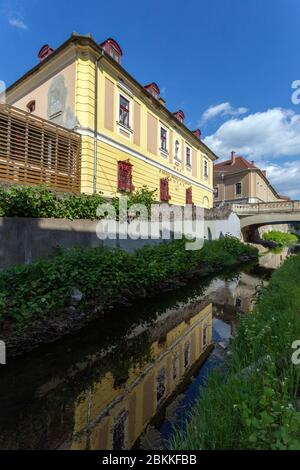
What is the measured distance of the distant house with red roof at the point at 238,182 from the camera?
37562mm

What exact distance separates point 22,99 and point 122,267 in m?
12.1

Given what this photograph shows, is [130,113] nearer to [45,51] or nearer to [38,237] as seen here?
[45,51]

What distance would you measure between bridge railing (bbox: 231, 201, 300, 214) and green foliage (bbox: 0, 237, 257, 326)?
702 inches

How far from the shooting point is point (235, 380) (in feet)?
9.20

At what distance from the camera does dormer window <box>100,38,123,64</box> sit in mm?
13241

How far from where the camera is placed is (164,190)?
17.5 m

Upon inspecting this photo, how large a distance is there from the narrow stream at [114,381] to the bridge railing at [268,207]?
793 inches

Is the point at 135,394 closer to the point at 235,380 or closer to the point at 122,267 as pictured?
the point at 235,380

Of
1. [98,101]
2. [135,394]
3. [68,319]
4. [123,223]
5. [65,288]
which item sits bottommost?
[135,394]

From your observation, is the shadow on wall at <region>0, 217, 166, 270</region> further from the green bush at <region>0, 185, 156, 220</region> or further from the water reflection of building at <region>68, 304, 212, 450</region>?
the water reflection of building at <region>68, 304, 212, 450</region>

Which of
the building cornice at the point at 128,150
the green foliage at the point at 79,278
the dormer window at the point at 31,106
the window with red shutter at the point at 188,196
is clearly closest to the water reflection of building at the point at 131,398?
the green foliage at the point at 79,278

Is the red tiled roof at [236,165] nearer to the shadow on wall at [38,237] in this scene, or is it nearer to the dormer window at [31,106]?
the dormer window at [31,106]

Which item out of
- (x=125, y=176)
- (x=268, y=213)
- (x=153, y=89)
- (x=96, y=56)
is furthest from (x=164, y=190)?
(x=268, y=213)
